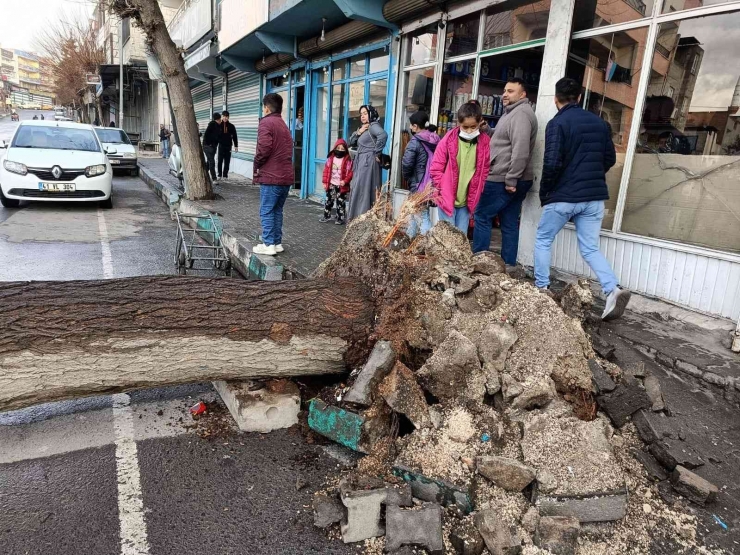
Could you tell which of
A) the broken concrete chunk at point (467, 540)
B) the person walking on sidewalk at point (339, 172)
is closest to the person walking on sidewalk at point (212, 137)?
the person walking on sidewalk at point (339, 172)

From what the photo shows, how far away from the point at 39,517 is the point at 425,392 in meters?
2.15

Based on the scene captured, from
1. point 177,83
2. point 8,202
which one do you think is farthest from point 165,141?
point 8,202

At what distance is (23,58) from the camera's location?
416ft

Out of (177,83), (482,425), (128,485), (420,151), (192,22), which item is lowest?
(128,485)

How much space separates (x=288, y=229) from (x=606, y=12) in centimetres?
548

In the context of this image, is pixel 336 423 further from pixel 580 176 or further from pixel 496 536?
pixel 580 176

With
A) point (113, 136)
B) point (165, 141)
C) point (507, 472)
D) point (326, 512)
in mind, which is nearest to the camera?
point (326, 512)

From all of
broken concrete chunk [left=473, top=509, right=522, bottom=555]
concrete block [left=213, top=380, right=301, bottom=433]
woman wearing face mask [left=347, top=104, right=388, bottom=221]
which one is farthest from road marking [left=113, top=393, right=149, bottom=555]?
woman wearing face mask [left=347, top=104, right=388, bottom=221]

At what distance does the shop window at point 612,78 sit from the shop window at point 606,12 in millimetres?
140

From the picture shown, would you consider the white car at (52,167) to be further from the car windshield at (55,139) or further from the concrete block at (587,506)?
the concrete block at (587,506)

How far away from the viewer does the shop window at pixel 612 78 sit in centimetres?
532

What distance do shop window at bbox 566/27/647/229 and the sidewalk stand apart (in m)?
3.57

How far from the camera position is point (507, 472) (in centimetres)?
268

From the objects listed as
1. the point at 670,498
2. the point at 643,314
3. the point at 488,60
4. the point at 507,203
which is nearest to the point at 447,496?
the point at 670,498
